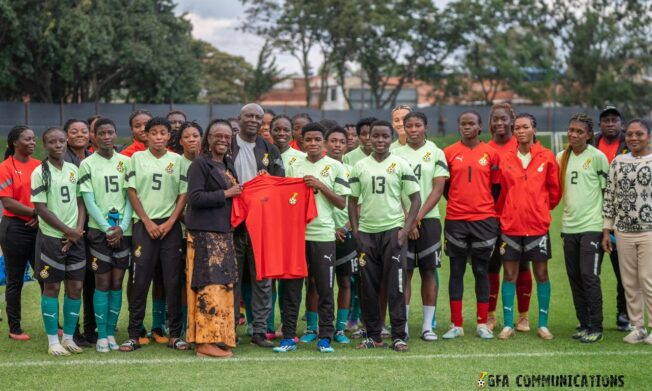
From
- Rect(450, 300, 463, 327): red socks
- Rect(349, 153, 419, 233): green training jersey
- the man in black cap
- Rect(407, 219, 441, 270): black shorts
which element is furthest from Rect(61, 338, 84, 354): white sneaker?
the man in black cap

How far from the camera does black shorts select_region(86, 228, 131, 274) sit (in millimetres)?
8195

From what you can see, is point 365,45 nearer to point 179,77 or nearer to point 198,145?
point 179,77

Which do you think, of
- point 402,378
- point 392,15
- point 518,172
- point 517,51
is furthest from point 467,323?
point 517,51

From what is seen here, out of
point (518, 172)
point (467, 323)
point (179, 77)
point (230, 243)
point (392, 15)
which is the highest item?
point (392, 15)

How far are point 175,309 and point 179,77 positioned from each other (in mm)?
33878

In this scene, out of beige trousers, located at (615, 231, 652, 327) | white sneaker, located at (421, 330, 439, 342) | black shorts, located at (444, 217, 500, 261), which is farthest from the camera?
black shorts, located at (444, 217, 500, 261)

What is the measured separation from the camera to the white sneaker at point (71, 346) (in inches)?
319

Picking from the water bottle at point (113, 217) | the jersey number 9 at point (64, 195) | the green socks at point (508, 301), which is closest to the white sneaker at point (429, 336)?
the green socks at point (508, 301)

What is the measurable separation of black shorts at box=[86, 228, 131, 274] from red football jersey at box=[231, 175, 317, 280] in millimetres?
1133

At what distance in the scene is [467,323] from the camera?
9.62 m

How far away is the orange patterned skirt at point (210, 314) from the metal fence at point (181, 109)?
19808 mm

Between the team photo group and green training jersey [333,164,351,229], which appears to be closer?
the team photo group

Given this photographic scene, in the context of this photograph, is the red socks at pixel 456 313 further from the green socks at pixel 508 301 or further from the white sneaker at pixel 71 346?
the white sneaker at pixel 71 346

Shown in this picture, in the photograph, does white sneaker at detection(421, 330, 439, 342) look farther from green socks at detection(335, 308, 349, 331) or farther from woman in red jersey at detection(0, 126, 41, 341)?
woman in red jersey at detection(0, 126, 41, 341)
